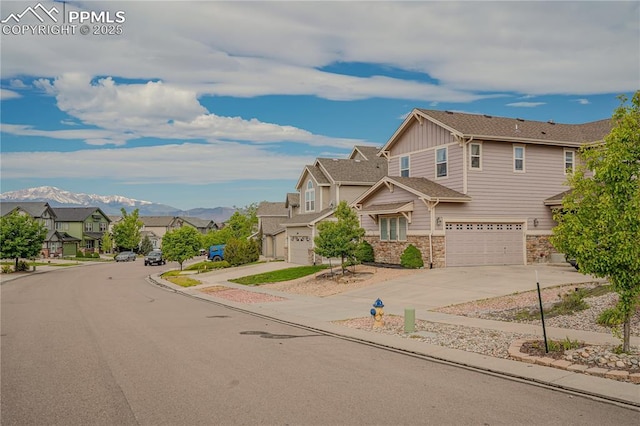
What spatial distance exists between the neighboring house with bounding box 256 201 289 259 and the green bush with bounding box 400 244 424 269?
23126 millimetres

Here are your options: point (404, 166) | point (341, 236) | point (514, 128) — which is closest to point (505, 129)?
point (514, 128)

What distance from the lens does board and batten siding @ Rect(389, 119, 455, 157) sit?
30.9 m

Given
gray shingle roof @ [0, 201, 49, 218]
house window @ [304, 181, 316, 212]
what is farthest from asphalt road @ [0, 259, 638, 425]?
gray shingle roof @ [0, 201, 49, 218]

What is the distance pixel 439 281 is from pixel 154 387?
17247 mm

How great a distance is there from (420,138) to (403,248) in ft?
23.3

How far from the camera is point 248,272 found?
38562 millimetres

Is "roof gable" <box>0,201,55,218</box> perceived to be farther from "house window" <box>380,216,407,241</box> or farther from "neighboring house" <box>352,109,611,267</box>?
"neighboring house" <box>352,109,611,267</box>

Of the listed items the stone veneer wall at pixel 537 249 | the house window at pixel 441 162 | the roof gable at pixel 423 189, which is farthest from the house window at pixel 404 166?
the stone veneer wall at pixel 537 249

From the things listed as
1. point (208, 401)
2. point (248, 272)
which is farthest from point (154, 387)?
point (248, 272)

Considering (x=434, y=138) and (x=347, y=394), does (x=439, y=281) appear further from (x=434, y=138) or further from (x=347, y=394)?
(x=347, y=394)

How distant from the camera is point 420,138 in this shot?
32.7 metres

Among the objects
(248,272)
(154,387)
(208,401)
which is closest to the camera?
(208,401)

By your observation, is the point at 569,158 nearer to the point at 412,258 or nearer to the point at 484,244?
the point at 484,244

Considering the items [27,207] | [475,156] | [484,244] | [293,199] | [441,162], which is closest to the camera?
[475,156]
